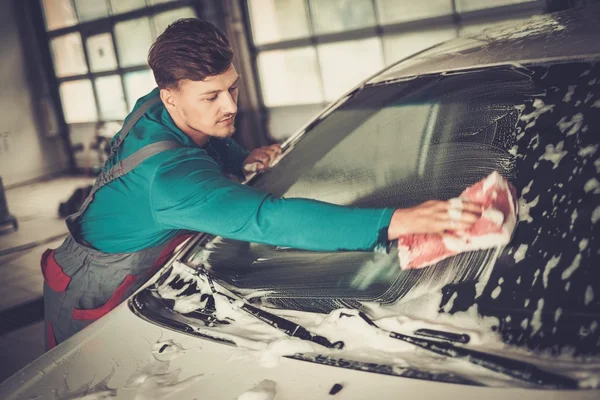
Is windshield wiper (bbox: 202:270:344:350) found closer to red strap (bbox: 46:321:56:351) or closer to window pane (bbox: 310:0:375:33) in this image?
red strap (bbox: 46:321:56:351)

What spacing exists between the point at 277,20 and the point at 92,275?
4011 mm

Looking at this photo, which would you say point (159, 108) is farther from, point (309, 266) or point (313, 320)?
point (313, 320)

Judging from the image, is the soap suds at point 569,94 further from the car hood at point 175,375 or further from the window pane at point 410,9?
the window pane at point 410,9

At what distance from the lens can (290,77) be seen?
5355 millimetres

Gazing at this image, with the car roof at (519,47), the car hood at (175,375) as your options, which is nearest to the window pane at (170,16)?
the car roof at (519,47)

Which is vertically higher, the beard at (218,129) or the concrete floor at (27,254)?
the beard at (218,129)

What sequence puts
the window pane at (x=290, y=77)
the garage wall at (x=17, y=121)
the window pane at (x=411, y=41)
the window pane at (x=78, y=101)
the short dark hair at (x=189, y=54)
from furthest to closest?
the garage wall at (x=17, y=121) → the window pane at (x=78, y=101) → the window pane at (x=290, y=77) → the window pane at (x=411, y=41) → the short dark hair at (x=189, y=54)

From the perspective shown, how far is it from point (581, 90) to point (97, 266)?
141 cm

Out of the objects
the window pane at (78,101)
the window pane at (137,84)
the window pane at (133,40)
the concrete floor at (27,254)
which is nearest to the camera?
the concrete floor at (27,254)

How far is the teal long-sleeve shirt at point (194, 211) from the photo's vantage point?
120 cm

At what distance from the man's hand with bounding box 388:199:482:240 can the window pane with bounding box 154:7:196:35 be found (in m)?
Answer: 5.31

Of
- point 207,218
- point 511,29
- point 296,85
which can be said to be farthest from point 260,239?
point 296,85

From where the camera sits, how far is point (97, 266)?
168 centimetres

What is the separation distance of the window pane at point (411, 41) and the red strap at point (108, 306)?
3214 millimetres
